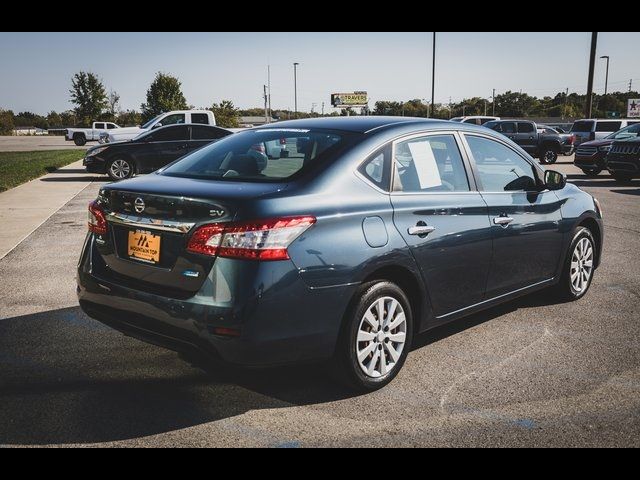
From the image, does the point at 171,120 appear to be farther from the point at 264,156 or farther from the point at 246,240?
the point at 246,240

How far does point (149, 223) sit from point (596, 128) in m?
29.5

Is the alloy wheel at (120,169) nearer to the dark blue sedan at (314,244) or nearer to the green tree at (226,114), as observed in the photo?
the dark blue sedan at (314,244)

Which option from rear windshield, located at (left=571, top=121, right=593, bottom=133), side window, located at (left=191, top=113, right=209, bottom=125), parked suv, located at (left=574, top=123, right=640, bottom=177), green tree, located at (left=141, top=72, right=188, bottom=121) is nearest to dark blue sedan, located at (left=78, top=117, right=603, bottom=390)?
parked suv, located at (left=574, top=123, right=640, bottom=177)

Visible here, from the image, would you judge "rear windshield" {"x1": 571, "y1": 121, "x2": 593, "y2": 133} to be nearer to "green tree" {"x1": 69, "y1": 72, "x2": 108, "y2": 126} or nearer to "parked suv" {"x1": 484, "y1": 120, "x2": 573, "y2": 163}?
"parked suv" {"x1": 484, "y1": 120, "x2": 573, "y2": 163}

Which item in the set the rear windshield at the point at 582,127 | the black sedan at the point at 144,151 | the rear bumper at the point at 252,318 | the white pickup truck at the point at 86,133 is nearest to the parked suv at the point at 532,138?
the rear windshield at the point at 582,127

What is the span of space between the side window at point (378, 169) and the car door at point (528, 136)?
23650 mm

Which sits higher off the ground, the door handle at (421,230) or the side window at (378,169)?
the side window at (378,169)

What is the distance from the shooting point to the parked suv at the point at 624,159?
1639 centimetres

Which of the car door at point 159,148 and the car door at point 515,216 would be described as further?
the car door at point 159,148

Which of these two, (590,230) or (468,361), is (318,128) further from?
(590,230)

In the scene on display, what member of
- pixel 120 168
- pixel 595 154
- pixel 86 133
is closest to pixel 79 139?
pixel 86 133

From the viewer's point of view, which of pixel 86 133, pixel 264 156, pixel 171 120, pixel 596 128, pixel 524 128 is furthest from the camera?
pixel 86 133

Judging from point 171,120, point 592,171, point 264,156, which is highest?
point 171,120

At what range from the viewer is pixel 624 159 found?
1662cm
